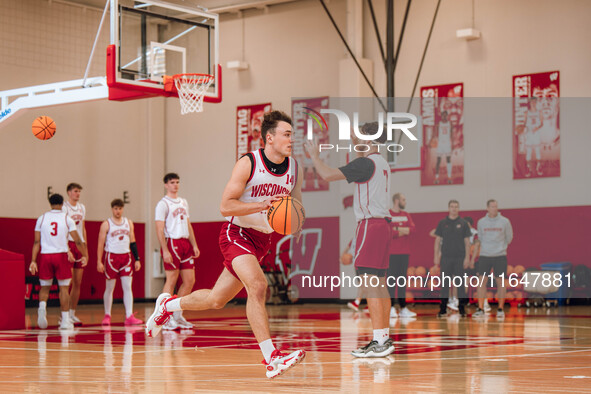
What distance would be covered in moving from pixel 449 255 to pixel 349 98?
5556 millimetres

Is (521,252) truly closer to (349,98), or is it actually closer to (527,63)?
(527,63)

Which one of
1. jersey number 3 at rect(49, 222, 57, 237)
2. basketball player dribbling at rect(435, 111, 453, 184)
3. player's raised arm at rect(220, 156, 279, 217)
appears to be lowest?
jersey number 3 at rect(49, 222, 57, 237)

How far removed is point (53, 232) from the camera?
11.3 m

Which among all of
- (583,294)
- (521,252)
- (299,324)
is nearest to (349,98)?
(521,252)

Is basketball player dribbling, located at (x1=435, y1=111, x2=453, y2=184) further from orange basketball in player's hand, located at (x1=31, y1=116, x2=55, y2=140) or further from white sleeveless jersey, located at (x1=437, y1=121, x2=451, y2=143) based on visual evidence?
orange basketball in player's hand, located at (x1=31, y1=116, x2=55, y2=140)

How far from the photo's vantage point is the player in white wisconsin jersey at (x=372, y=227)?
7047 mm

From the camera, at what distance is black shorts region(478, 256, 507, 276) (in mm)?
13367

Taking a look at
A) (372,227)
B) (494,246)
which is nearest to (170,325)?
(372,227)

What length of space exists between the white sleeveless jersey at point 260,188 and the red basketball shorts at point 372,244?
1609 mm

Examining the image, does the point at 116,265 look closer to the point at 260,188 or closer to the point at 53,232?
the point at 53,232

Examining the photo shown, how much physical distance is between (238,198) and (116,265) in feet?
22.3

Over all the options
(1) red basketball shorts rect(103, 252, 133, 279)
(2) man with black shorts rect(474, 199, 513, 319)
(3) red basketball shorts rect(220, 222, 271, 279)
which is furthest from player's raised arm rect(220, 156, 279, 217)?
(2) man with black shorts rect(474, 199, 513, 319)

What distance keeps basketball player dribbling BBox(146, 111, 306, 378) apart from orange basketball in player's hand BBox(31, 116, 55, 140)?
7437mm

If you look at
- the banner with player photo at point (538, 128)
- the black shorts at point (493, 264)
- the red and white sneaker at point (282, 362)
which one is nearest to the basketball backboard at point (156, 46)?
the black shorts at point (493, 264)
